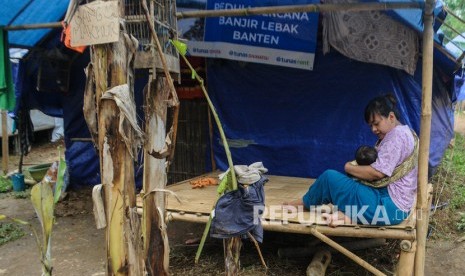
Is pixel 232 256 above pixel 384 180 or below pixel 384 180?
below

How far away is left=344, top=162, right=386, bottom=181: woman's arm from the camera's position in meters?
3.21

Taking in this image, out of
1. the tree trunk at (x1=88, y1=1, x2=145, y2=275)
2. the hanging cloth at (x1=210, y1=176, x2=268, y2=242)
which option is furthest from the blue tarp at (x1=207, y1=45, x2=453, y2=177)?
the tree trunk at (x1=88, y1=1, x2=145, y2=275)

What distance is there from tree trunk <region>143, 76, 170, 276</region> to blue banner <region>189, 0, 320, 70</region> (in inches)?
113

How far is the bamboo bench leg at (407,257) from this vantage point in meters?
3.08

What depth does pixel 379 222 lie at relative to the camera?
3207mm

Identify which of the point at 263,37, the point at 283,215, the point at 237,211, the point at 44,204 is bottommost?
the point at 283,215

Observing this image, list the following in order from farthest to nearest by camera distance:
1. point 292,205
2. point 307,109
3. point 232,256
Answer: point 307,109, point 292,205, point 232,256

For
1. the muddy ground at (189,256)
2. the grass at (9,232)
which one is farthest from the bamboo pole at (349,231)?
the grass at (9,232)

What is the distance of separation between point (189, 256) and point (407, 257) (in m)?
2.12

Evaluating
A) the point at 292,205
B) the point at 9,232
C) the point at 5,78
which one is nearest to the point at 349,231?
the point at 292,205

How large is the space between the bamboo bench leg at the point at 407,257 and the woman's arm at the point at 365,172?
1.71 ft

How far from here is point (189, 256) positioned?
4.23m

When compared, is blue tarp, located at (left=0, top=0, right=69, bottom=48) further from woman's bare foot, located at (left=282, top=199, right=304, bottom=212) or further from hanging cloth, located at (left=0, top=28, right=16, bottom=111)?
woman's bare foot, located at (left=282, top=199, right=304, bottom=212)

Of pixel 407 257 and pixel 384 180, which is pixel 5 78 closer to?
pixel 384 180
